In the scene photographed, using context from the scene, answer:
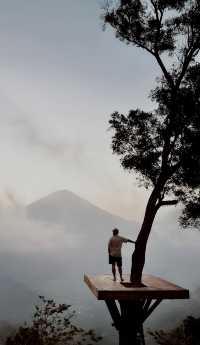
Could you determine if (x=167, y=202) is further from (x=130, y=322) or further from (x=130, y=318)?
(x=130, y=322)

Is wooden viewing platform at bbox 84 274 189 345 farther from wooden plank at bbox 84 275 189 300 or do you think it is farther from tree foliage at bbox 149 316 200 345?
tree foliage at bbox 149 316 200 345

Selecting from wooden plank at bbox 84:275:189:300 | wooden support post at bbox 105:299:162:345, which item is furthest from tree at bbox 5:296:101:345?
wooden support post at bbox 105:299:162:345

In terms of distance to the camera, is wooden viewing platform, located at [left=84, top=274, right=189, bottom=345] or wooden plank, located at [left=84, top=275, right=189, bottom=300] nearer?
wooden plank, located at [left=84, top=275, right=189, bottom=300]

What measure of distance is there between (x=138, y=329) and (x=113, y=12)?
13849 mm

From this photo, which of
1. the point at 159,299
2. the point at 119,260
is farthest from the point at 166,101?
the point at 159,299

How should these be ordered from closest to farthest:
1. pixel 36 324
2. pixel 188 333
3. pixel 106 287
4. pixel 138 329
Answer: pixel 36 324 → pixel 106 287 → pixel 138 329 → pixel 188 333

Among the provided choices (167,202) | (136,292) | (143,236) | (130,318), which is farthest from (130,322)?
(167,202)

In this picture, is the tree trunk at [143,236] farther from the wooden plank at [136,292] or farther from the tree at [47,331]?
the tree at [47,331]

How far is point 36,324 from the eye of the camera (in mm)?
14586

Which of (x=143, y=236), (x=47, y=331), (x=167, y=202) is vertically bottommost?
A: (x=47, y=331)

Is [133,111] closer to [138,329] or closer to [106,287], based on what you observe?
[106,287]

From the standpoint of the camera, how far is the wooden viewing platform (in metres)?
16.8

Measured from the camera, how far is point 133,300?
18.3m

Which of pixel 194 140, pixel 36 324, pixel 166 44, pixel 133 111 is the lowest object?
pixel 36 324
